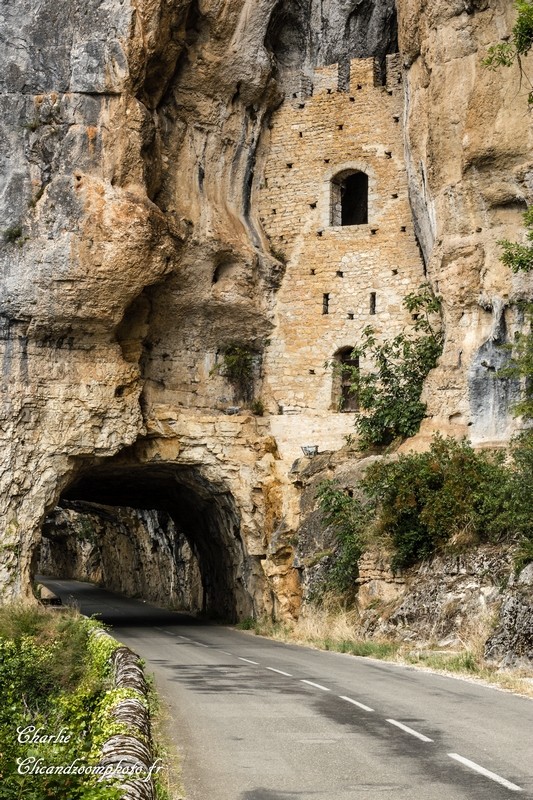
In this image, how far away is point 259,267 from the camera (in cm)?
2977

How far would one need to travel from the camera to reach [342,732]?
32.8ft

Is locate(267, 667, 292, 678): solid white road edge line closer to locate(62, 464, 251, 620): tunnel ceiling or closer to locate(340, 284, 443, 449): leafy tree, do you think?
locate(340, 284, 443, 449): leafy tree

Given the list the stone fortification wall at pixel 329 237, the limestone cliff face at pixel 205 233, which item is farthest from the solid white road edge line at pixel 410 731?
the stone fortification wall at pixel 329 237

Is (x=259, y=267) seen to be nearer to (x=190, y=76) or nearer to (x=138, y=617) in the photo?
(x=190, y=76)

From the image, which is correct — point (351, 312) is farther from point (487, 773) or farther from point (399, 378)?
point (487, 773)

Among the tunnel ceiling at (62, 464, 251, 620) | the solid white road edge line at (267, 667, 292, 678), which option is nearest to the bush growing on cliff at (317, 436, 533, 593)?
the solid white road edge line at (267, 667, 292, 678)

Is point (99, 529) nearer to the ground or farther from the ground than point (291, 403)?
nearer to the ground

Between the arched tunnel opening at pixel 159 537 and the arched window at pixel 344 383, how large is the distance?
4.03 metres

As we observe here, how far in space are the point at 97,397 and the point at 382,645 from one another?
10.9 metres

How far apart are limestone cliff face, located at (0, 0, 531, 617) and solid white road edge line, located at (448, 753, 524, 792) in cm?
1628

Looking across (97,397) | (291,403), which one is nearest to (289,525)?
(291,403)

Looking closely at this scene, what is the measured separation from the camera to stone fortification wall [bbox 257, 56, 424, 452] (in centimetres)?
2917

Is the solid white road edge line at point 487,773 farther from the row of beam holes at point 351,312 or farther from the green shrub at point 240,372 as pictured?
the green shrub at point 240,372

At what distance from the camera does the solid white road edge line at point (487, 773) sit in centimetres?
767
